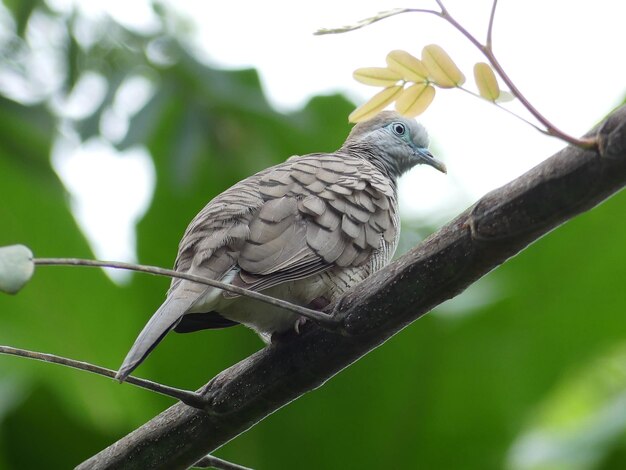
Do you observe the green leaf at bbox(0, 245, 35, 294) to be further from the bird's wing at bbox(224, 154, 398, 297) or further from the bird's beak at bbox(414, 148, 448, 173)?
the bird's beak at bbox(414, 148, 448, 173)

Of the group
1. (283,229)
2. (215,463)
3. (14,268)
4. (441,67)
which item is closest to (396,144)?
(283,229)

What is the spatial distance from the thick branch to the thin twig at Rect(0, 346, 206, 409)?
67mm

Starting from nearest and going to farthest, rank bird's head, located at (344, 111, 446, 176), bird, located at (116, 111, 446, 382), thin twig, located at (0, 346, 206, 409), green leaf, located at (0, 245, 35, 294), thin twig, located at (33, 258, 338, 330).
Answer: green leaf, located at (0, 245, 35, 294), thin twig, located at (33, 258, 338, 330), thin twig, located at (0, 346, 206, 409), bird, located at (116, 111, 446, 382), bird's head, located at (344, 111, 446, 176)

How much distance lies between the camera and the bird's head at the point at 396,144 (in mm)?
4551

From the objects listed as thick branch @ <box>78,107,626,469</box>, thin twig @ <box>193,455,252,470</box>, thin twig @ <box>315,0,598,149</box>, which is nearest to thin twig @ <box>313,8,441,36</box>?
thin twig @ <box>315,0,598,149</box>

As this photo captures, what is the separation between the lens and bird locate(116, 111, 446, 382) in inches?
114

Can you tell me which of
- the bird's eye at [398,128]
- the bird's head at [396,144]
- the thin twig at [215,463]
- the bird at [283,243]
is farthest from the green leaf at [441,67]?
the bird's eye at [398,128]

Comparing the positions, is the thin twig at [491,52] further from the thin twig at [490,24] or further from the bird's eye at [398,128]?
the bird's eye at [398,128]

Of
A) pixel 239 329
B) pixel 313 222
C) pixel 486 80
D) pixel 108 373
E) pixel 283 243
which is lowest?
pixel 108 373

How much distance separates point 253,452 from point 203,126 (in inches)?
82.1

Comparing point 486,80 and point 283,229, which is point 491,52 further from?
point 283,229

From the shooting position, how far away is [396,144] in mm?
4582

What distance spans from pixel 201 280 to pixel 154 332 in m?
0.49

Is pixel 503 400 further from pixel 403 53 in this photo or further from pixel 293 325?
pixel 403 53
